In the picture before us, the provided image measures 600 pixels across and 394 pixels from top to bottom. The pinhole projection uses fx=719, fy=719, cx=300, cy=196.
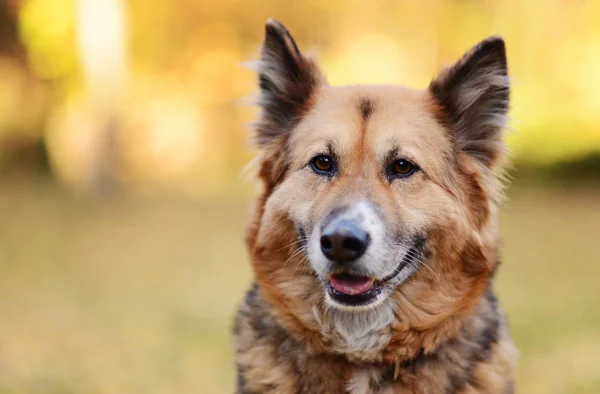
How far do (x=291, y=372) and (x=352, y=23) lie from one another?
801 inches

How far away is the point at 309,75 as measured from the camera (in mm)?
4234

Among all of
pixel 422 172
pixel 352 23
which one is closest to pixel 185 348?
pixel 422 172

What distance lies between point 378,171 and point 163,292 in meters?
6.41

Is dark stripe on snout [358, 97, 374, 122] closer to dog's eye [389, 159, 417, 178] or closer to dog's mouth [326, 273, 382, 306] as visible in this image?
dog's eye [389, 159, 417, 178]

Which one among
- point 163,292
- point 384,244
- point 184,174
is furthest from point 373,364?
point 184,174

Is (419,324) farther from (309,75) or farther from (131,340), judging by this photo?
(131,340)

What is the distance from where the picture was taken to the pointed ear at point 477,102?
3.95 metres

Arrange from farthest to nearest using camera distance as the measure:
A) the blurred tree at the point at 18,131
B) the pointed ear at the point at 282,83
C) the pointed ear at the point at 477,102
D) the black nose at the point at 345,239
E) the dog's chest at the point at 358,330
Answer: the blurred tree at the point at 18,131, the pointed ear at the point at 282,83, the pointed ear at the point at 477,102, the dog's chest at the point at 358,330, the black nose at the point at 345,239

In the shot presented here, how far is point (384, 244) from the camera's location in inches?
139

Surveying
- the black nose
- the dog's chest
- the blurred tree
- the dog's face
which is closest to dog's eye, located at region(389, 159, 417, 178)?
the dog's face

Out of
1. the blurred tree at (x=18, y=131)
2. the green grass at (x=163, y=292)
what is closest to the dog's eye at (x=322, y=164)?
the green grass at (x=163, y=292)

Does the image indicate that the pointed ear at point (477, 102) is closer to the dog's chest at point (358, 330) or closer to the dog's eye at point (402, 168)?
the dog's eye at point (402, 168)

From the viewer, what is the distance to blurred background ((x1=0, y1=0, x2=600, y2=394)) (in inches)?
276

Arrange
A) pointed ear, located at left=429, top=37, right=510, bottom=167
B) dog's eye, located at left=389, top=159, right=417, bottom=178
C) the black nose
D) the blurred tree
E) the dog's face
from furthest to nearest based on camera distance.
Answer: the blurred tree, pointed ear, located at left=429, top=37, right=510, bottom=167, dog's eye, located at left=389, top=159, right=417, bottom=178, the dog's face, the black nose
